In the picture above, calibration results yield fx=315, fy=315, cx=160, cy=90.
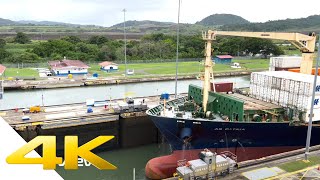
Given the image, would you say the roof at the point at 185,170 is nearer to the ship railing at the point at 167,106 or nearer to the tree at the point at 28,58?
the ship railing at the point at 167,106

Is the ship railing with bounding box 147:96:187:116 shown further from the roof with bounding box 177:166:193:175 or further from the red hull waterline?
the roof with bounding box 177:166:193:175

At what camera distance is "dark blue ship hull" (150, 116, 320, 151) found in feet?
71.3

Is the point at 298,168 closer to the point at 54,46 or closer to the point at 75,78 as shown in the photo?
the point at 75,78

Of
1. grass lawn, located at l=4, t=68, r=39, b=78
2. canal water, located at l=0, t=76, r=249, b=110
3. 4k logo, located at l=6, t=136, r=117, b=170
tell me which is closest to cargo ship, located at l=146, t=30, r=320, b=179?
4k logo, located at l=6, t=136, r=117, b=170

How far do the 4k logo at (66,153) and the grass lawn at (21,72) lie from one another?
183 feet

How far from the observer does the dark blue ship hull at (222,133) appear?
21.7 meters

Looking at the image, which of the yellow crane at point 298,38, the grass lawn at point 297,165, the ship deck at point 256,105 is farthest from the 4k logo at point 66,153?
the ship deck at point 256,105

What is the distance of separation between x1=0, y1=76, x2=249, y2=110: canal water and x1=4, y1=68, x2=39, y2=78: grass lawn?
413 inches

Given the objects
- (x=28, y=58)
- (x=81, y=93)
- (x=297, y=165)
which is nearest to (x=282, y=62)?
(x=297, y=165)

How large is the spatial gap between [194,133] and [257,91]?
8.54m

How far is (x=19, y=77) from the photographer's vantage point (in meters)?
57.1

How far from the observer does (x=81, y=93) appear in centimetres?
4969

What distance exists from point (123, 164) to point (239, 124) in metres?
9.91

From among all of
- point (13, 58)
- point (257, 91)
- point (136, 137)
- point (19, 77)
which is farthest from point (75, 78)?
point (257, 91)
